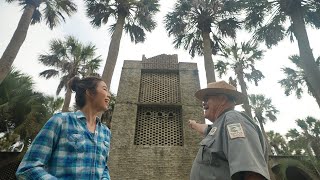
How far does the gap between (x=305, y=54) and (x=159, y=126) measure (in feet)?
22.3

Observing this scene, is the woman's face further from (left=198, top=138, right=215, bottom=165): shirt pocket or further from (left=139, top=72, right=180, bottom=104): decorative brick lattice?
(left=139, top=72, right=180, bottom=104): decorative brick lattice

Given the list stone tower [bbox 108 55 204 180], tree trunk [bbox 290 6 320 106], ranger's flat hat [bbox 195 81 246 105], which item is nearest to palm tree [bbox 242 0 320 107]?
tree trunk [bbox 290 6 320 106]

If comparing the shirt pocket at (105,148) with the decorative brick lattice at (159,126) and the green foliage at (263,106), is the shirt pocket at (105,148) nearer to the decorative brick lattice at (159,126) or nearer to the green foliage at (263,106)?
the decorative brick lattice at (159,126)

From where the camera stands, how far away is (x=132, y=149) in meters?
8.93

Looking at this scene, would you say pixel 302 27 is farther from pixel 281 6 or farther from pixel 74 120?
pixel 74 120

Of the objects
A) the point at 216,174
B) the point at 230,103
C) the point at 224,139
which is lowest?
→ the point at 216,174

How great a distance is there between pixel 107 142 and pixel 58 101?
15671 mm

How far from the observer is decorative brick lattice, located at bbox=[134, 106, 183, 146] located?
9586mm

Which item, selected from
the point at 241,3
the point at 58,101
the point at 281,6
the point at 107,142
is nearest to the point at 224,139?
the point at 107,142

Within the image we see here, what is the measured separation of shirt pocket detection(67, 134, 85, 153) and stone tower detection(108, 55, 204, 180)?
6.66 meters

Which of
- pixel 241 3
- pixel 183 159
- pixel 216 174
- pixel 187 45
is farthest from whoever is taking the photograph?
pixel 187 45

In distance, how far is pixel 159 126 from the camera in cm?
1008

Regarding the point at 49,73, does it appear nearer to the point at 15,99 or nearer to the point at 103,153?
the point at 15,99

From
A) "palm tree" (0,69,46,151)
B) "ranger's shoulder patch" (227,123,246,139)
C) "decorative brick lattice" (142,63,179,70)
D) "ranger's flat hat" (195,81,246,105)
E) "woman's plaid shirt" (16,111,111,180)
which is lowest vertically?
"woman's plaid shirt" (16,111,111,180)
